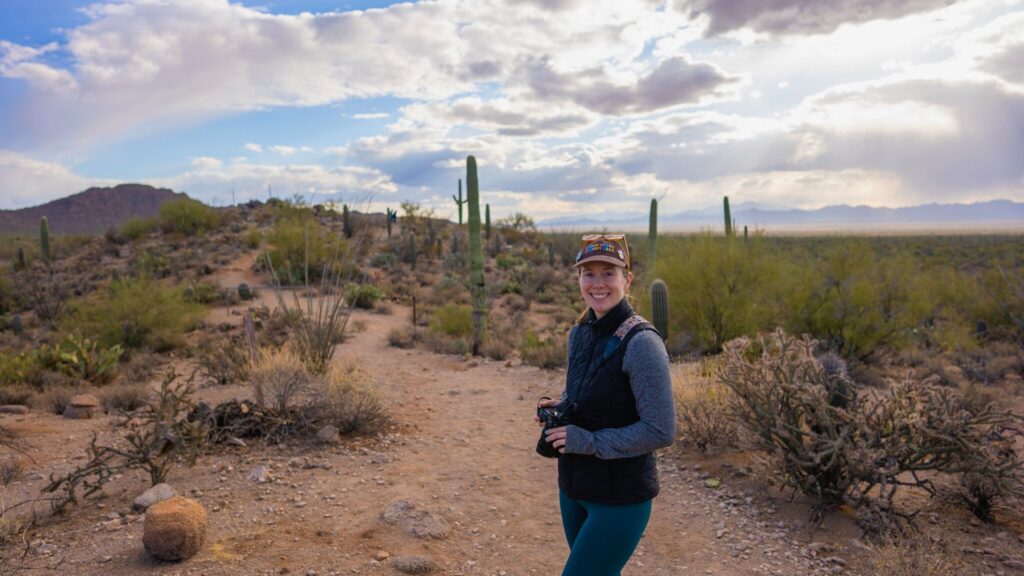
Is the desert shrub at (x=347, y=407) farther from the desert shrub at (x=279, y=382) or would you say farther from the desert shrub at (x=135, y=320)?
the desert shrub at (x=135, y=320)

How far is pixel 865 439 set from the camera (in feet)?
16.3

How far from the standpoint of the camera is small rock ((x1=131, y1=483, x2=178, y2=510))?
5.07 m

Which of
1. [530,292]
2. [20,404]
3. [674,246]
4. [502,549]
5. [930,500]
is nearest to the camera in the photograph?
[502,549]

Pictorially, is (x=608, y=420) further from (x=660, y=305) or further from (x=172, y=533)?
(x=660, y=305)

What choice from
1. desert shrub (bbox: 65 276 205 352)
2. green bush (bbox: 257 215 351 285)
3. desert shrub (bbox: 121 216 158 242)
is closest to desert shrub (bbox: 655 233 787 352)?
desert shrub (bbox: 65 276 205 352)

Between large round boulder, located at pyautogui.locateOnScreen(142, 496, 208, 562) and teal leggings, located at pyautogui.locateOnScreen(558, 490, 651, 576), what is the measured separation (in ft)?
9.64

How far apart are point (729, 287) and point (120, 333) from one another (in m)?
11.4

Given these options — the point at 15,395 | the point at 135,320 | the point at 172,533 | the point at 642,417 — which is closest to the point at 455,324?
Answer: the point at 135,320

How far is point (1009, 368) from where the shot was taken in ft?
35.4

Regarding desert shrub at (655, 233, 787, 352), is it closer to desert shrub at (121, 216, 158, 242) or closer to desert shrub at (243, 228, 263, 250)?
desert shrub at (243, 228, 263, 250)

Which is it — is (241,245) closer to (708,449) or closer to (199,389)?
(199,389)

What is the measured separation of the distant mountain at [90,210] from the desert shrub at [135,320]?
53.4 meters

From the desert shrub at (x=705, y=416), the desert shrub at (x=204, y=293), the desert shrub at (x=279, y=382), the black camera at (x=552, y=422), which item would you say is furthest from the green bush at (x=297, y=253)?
the black camera at (x=552, y=422)

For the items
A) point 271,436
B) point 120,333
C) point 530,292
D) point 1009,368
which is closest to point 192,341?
point 120,333
